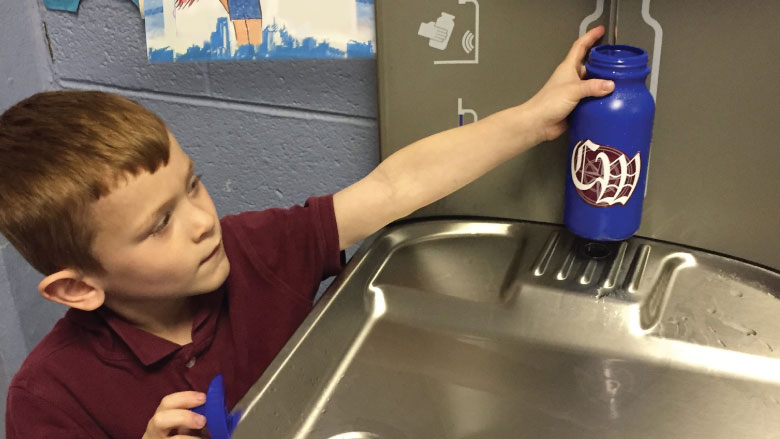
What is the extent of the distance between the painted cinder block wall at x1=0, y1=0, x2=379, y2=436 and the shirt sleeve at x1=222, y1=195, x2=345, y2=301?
0.17 metres

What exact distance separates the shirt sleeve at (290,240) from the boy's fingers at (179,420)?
8.7 inches

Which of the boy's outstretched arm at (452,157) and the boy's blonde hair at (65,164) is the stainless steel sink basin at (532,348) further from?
the boy's blonde hair at (65,164)

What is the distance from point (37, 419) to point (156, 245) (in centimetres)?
19

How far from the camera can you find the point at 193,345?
719mm

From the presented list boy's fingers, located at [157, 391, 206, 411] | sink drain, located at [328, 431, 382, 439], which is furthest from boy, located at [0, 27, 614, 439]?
sink drain, located at [328, 431, 382, 439]

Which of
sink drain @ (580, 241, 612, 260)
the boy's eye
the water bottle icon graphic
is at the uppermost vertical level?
the water bottle icon graphic

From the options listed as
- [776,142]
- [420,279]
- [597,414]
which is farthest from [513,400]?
[776,142]

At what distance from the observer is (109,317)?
0.70 meters

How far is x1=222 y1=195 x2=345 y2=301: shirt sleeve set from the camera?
30.4 inches

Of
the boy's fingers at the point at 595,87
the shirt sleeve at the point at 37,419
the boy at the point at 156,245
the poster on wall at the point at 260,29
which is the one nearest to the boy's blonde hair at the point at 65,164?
the boy at the point at 156,245

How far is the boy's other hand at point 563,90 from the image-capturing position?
0.67 metres

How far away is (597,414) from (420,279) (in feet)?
0.79

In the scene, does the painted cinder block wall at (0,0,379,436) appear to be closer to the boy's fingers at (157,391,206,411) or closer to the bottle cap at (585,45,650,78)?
the bottle cap at (585,45,650,78)

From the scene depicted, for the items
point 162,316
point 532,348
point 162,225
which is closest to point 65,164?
point 162,225
